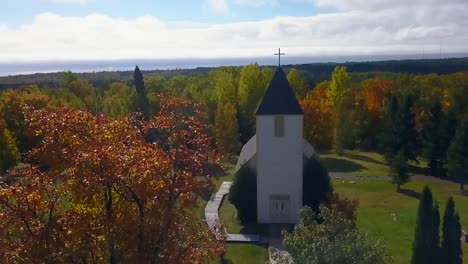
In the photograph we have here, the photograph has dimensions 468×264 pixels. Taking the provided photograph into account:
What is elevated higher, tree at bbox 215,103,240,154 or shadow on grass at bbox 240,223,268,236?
tree at bbox 215,103,240,154

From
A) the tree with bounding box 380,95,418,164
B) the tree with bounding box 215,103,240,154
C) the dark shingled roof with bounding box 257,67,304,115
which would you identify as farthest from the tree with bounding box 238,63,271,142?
the dark shingled roof with bounding box 257,67,304,115

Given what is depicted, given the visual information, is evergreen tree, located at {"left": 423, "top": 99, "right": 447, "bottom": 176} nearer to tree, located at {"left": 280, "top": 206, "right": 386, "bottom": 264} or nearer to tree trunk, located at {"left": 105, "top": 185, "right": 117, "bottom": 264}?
tree, located at {"left": 280, "top": 206, "right": 386, "bottom": 264}

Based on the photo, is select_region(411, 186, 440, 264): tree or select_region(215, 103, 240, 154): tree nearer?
select_region(411, 186, 440, 264): tree

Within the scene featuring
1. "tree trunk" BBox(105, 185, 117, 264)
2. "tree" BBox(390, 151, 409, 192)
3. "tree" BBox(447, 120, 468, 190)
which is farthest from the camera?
"tree" BBox(447, 120, 468, 190)

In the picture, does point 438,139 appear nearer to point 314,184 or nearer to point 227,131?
point 227,131

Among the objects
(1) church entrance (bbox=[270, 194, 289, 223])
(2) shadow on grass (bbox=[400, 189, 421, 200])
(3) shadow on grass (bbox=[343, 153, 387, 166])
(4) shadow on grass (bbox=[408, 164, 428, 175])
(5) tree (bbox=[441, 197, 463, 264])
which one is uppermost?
(5) tree (bbox=[441, 197, 463, 264])

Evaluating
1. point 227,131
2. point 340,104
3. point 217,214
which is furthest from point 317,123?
point 217,214
